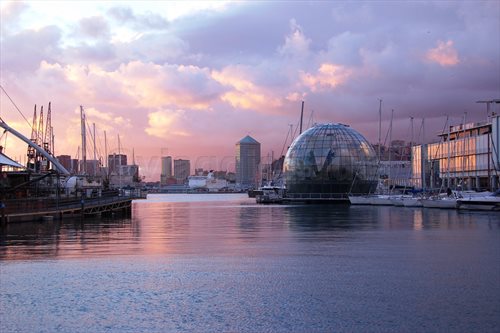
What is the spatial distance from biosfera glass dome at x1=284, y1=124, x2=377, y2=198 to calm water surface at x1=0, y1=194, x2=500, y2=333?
79.0m

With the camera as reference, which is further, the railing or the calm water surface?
the railing

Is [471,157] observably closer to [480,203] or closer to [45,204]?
[480,203]

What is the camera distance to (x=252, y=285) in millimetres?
19250

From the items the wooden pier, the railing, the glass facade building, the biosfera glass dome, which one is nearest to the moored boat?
the glass facade building

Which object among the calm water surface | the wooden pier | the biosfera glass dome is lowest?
the calm water surface

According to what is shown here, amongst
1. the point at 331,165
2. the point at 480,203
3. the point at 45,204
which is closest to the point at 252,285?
the point at 45,204

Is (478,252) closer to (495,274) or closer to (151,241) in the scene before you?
(495,274)

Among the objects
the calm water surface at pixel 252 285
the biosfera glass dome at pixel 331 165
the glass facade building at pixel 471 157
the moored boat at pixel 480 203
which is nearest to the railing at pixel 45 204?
the calm water surface at pixel 252 285

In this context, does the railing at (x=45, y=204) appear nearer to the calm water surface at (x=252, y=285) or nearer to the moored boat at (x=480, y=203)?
the calm water surface at (x=252, y=285)

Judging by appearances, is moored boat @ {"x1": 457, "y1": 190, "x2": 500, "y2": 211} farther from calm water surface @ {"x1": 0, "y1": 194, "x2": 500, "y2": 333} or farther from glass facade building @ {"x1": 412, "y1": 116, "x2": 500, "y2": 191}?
calm water surface @ {"x1": 0, "y1": 194, "x2": 500, "y2": 333}

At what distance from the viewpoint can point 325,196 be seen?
4333 inches

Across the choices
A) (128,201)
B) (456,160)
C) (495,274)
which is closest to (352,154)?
(456,160)

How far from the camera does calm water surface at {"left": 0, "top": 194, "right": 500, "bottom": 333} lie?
583 inches

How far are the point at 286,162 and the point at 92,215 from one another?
2479 inches
